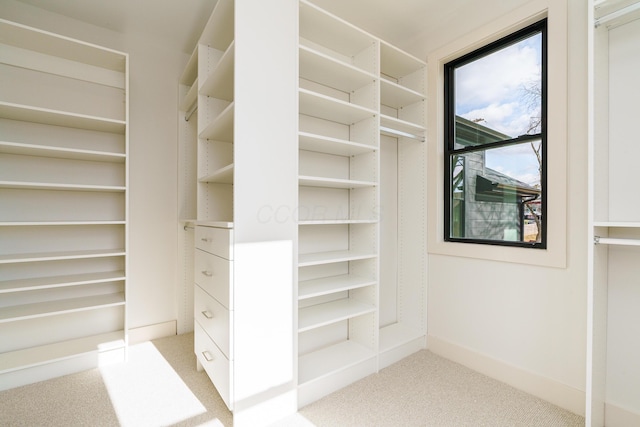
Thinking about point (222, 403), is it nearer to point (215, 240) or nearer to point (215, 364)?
point (215, 364)

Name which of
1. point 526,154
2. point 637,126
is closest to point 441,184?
point 526,154

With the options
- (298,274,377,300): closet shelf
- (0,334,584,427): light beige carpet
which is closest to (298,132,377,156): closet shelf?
(298,274,377,300): closet shelf

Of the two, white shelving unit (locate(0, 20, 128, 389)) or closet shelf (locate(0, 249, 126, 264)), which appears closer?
closet shelf (locate(0, 249, 126, 264))

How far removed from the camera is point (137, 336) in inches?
96.0

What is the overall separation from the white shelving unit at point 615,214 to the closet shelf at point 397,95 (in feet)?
3.70

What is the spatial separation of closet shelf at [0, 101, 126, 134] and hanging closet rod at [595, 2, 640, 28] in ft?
9.57

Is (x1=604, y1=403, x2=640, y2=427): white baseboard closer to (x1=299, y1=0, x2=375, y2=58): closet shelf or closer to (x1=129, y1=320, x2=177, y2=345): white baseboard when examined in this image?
(x1=299, y1=0, x2=375, y2=58): closet shelf

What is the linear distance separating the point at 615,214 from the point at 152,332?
11.1ft

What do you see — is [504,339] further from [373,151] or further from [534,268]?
[373,151]

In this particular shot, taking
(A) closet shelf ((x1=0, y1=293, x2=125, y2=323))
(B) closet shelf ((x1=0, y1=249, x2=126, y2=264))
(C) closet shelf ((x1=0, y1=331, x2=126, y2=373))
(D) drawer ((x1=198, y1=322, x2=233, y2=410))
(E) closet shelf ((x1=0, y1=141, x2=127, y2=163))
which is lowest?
(C) closet shelf ((x1=0, y1=331, x2=126, y2=373))

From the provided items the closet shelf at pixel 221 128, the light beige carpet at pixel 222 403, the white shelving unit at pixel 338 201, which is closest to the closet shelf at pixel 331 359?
the white shelving unit at pixel 338 201

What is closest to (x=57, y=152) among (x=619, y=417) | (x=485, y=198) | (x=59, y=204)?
(x=59, y=204)

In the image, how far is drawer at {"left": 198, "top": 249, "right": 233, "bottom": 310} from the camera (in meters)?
1.44

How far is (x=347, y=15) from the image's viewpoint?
2.27m
